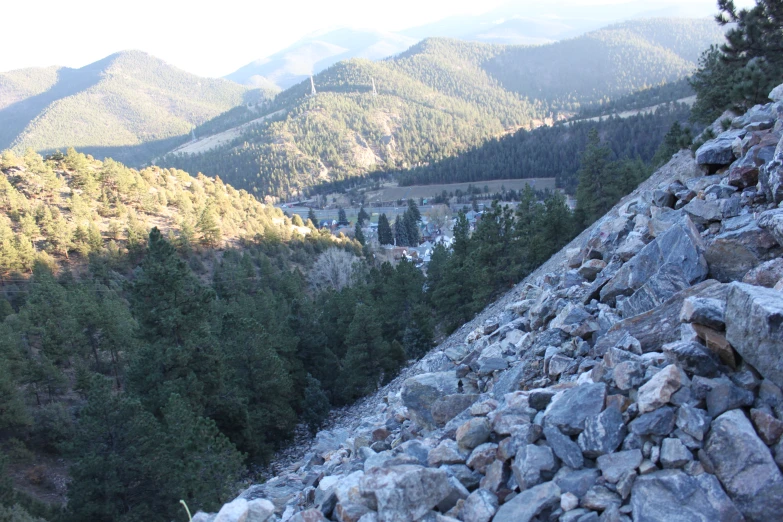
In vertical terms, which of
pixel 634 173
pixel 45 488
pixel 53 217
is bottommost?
pixel 45 488

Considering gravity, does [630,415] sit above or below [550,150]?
above

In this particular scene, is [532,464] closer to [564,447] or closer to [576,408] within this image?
[564,447]

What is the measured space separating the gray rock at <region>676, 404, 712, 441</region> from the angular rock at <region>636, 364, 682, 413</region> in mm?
188

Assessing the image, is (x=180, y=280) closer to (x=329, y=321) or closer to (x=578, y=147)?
(x=329, y=321)

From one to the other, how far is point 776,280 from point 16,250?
50.7 metres

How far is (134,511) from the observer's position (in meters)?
14.4

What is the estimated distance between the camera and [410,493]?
17.4ft

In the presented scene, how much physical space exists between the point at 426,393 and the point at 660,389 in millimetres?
4963

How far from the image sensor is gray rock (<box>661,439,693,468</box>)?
4574 mm

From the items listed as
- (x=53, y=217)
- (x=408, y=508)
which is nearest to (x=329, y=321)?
(x=408, y=508)

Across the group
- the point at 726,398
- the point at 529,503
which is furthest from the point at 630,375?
the point at 529,503

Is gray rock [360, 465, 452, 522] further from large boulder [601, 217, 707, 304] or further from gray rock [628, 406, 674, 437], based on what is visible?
large boulder [601, 217, 707, 304]

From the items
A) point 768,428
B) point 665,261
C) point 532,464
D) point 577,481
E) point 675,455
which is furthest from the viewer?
point 665,261

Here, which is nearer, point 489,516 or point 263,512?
point 489,516
